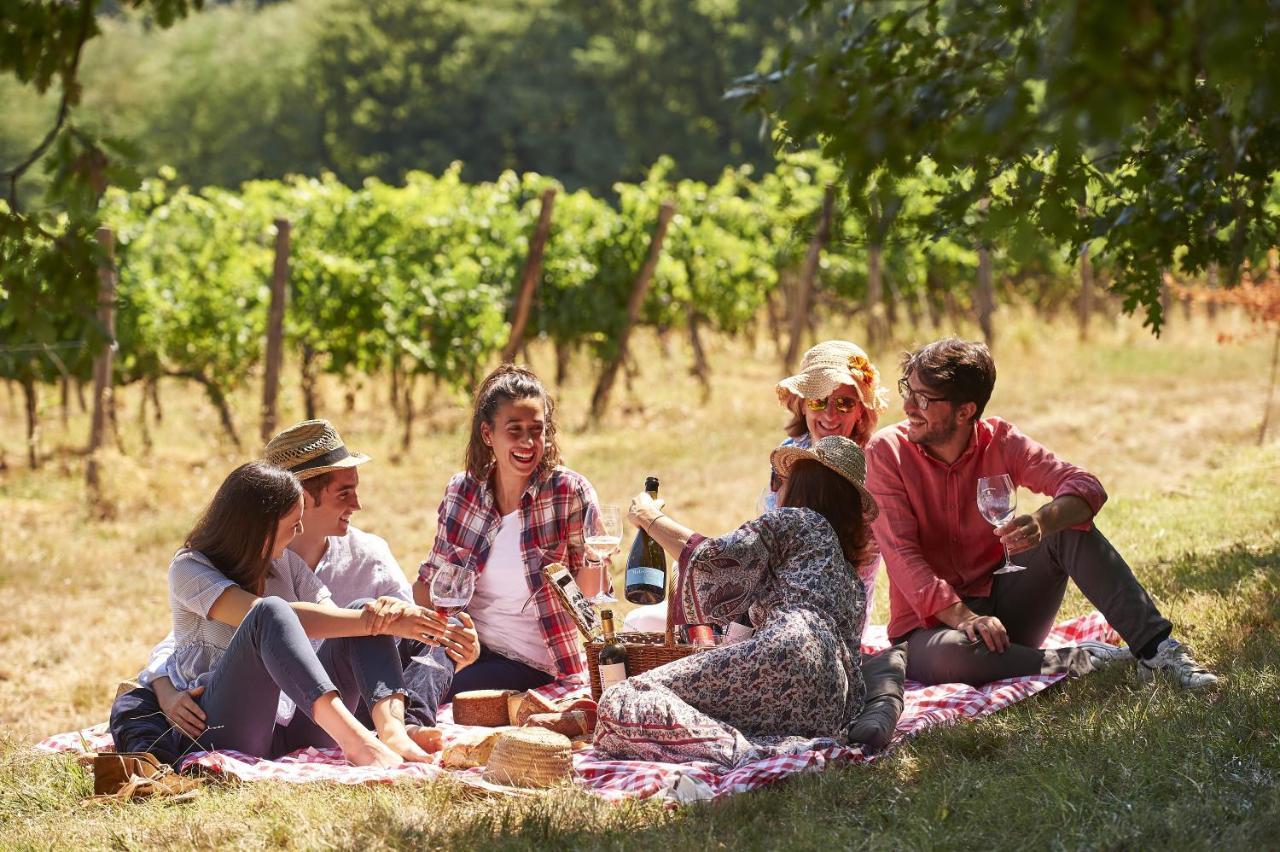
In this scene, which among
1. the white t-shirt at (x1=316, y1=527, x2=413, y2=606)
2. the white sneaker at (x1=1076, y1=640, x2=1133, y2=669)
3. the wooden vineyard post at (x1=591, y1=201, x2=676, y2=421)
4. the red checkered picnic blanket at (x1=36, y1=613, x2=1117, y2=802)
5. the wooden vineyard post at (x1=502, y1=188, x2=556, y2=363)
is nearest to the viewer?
the red checkered picnic blanket at (x1=36, y1=613, x2=1117, y2=802)

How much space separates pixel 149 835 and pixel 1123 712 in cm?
266

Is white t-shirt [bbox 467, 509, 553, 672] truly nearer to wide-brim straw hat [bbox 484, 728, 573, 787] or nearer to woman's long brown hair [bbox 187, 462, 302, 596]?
woman's long brown hair [bbox 187, 462, 302, 596]

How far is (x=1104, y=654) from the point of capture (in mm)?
4699

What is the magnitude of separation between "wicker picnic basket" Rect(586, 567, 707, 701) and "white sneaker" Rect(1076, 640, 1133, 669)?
137cm

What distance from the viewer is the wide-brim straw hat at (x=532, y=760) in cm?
387

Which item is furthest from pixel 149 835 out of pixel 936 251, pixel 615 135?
pixel 615 135

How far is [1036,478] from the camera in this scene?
15.5 ft

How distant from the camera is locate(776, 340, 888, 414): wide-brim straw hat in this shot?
5.00 m

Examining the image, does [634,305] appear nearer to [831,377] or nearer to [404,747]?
[831,377]

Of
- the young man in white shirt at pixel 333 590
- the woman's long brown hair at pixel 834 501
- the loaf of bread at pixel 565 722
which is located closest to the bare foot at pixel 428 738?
the young man in white shirt at pixel 333 590

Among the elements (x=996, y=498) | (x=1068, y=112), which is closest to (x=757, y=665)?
(x=996, y=498)

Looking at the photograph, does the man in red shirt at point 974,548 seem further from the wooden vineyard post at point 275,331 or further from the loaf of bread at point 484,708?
the wooden vineyard post at point 275,331

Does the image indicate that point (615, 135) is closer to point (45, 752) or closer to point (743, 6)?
point (743, 6)

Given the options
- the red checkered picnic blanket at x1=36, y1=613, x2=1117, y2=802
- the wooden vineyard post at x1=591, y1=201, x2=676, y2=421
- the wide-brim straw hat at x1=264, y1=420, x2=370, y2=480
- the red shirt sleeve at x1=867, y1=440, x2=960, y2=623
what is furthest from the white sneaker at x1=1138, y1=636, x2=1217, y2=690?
the wooden vineyard post at x1=591, y1=201, x2=676, y2=421
